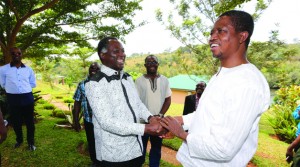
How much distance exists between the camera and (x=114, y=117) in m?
2.04

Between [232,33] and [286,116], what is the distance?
8.69 meters

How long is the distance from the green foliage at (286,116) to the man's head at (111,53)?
8.38 m

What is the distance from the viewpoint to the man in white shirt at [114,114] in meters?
1.97

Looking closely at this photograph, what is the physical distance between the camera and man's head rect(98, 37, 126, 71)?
2.16m

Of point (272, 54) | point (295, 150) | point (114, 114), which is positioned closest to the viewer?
point (114, 114)

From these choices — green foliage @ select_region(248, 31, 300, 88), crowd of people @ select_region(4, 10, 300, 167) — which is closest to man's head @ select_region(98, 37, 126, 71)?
crowd of people @ select_region(4, 10, 300, 167)

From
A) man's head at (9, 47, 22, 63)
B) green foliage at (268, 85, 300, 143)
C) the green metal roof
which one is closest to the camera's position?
man's head at (9, 47, 22, 63)

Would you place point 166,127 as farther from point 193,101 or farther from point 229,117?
point 193,101

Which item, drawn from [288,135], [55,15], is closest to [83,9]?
[55,15]

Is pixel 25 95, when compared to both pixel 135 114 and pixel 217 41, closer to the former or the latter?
pixel 135 114

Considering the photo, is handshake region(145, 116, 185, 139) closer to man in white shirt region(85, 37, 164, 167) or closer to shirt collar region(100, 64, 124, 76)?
man in white shirt region(85, 37, 164, 167)

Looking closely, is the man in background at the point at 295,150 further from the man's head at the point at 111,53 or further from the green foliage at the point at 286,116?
the green foliage at the point at 286,116

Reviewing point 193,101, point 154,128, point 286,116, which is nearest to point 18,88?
point 193,101

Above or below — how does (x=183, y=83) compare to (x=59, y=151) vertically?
below
